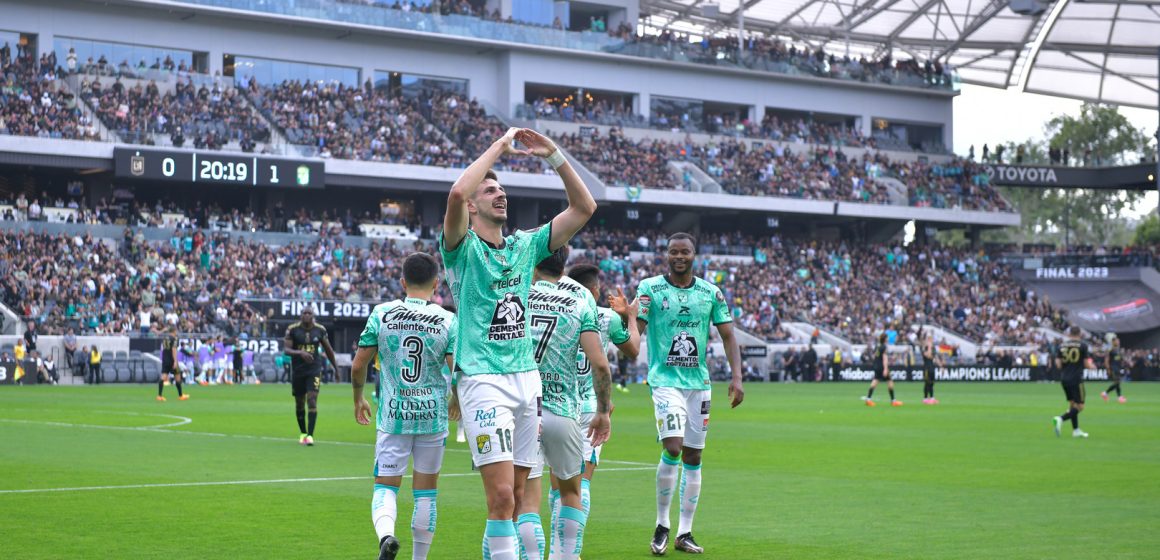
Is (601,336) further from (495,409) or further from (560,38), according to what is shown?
(560,38)

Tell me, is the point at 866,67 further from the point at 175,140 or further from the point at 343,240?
the point at 175,140

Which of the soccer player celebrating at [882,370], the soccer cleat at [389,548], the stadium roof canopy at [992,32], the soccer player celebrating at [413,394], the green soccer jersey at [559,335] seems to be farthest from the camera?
the stadium roof canopy at [992,32]

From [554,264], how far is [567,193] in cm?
142

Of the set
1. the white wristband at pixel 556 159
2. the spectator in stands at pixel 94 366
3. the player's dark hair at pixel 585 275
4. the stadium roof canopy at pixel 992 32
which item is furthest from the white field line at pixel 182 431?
the stadium roof canopy at pixel 992 32

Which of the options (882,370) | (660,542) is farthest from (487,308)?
(882,370)

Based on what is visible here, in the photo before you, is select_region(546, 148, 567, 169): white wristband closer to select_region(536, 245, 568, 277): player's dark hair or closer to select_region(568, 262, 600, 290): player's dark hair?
select_region(536, 245, 568, 277): player's dark hair

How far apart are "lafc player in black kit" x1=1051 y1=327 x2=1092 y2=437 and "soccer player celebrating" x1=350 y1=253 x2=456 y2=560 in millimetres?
18866

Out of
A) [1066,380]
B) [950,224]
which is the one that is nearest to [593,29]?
[950,224]

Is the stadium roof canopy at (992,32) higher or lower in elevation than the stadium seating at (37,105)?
higher

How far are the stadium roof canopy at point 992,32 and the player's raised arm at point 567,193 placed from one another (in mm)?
71320

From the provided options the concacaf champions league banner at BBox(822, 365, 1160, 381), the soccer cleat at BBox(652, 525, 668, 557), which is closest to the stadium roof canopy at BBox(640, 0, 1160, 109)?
the concacaf champions league banner at BBox(822, 365, 1160, 381)

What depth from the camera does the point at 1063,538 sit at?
12.6 m

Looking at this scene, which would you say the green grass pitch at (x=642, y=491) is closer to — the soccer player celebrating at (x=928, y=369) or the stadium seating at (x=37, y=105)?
the soccer player celebrating at (x=928, y=369)

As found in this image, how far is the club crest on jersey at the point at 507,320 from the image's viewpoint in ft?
28.0
